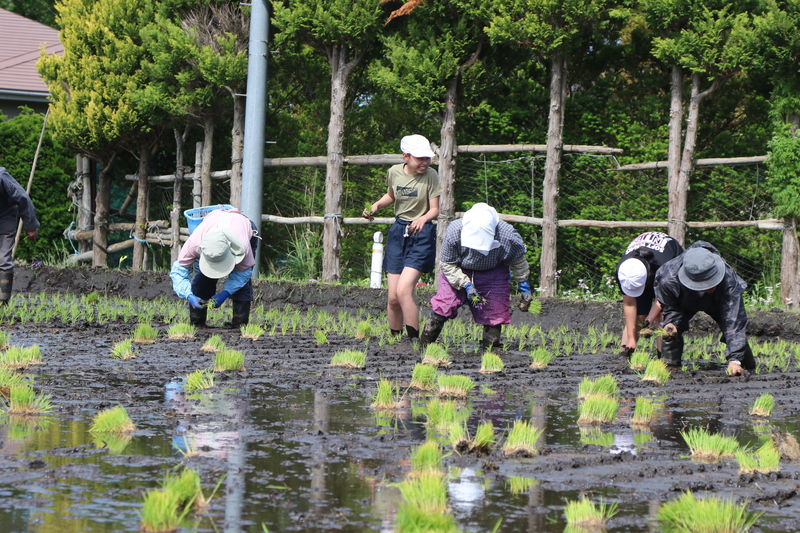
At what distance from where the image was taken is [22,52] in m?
20.8

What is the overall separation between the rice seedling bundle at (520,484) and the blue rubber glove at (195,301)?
17.3 ft

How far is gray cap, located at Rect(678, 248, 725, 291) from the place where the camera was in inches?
244

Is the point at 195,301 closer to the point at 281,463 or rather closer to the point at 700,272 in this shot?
the point at 700,272

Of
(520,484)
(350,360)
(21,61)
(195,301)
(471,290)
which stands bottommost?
(520,484)

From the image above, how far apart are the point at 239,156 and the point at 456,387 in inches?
369

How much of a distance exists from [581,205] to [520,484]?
889 centimetres

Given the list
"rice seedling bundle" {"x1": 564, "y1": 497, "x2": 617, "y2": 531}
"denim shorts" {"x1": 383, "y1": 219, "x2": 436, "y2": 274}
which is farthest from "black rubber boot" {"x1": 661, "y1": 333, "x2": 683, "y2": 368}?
"rice seedling bundle" {"x1": 564, "y1": 497, "x2": 617, "y2": 531}

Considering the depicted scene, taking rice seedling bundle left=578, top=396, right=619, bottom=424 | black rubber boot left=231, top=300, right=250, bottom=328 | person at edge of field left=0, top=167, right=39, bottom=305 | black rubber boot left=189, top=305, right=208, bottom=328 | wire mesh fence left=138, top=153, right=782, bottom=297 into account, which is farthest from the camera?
wire mesh fence left=138, top=153, right=782, bottom=297

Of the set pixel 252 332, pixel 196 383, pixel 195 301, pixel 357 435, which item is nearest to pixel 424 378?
pixel 196 383

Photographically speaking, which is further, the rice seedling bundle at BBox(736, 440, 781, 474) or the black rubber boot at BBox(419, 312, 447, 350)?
the black rubber boot at BBox(419, 312, 447, 350)

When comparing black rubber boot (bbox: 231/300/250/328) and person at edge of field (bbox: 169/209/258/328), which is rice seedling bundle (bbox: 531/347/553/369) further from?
black rubber boot (bbox: 231/300/250/328)

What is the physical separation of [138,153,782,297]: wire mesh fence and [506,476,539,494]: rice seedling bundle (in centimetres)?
835

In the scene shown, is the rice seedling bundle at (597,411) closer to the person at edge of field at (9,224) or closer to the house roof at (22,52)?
the person at edge of field at (9,224)

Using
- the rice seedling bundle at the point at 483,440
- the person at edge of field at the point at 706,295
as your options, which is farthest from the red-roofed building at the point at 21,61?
the rice seedling bundle at the point at 483,440
